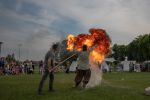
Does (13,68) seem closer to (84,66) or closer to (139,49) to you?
(84,66)

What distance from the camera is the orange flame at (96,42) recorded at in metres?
19.7

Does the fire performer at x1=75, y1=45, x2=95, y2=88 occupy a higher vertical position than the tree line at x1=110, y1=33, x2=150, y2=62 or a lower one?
lower

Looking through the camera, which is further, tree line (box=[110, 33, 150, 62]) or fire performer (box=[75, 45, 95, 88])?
tree line (box=[110, 33, 150, 62])

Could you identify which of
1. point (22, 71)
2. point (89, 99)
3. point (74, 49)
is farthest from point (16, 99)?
point (22, 71)

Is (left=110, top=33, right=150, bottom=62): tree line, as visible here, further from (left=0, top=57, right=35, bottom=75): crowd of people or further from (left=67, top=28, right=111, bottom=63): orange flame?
(left=67, top=28, right=111, bottom=63): orange flame

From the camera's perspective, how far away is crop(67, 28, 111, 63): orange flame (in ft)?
64.7

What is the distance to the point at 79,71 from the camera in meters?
18.8

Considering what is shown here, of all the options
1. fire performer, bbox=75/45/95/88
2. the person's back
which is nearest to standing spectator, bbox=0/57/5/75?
A: fire performer, bbox=75/45/95/88

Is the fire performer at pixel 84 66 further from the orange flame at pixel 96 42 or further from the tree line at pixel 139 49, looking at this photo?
the tree line at pixel 139 49

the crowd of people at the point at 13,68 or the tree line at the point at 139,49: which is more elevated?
the tree line at the point at 139,49

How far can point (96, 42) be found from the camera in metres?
20.0

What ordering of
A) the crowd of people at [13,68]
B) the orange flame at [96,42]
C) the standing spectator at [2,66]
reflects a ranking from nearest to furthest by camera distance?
the orange flame at [96,42]
the standing spectator at [2,66]
the crowd of people at [13,68]

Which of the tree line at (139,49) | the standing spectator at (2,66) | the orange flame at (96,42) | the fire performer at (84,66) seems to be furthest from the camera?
the tree line at (139,49)

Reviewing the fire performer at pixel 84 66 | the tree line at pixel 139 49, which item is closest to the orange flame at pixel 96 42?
the fire performer at pixel 84 66
